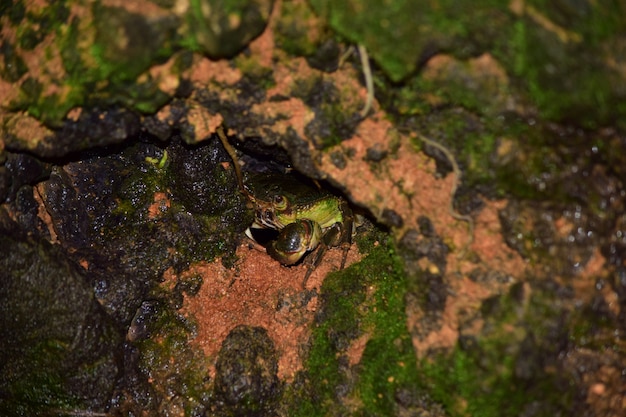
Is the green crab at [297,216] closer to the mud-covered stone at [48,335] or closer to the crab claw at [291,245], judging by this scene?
the crab claw at [291,245]

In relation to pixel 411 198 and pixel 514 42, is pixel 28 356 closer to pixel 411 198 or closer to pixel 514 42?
pixel 411 198

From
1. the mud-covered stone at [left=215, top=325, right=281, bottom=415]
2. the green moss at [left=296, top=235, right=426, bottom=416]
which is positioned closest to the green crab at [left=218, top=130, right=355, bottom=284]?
the green moss at [left=296, top=235, right=426, bottom=416]

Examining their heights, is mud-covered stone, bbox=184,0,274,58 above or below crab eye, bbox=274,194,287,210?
above

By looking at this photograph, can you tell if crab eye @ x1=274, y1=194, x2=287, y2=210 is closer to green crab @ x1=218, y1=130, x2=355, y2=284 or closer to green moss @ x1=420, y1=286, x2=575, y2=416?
green crab @ x1=218, y1=130, x2=355, y2=284

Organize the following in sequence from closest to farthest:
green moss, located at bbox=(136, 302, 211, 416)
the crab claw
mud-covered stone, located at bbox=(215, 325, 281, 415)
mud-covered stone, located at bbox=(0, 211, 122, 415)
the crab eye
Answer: mud-covered stone, located at bbox=(0, 211, 122, 415)
mud-covered stone, located at bbox=(215, 325, 281, 415)
green moss, located at bbox=(136, 302, 211, 416)
the crab claw
the crab eye

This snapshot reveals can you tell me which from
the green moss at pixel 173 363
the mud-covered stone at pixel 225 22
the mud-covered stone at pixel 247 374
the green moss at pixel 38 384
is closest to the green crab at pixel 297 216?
the mud-covered stone at pixel 247 374

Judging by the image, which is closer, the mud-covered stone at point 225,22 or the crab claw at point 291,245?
the mud-covered stone at point 225,22

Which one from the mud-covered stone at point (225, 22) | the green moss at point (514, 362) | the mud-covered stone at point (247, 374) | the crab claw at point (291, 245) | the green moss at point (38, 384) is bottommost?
the green moss at point (38, 384)
